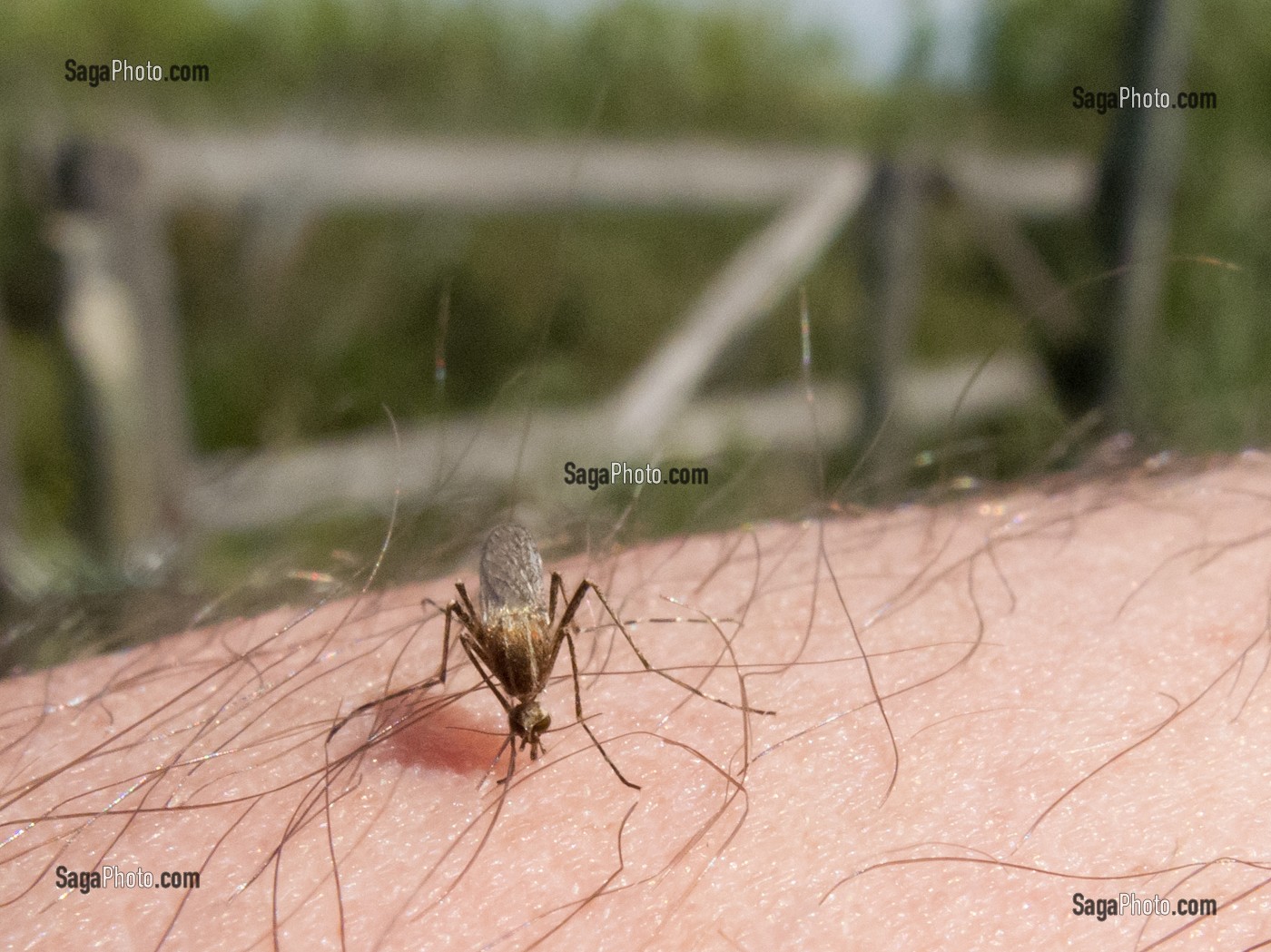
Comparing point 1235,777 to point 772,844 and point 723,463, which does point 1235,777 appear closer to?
point 772,844

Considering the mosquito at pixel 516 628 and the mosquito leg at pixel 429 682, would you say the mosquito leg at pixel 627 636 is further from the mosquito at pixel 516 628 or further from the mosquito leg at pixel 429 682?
the mosquito leg at pixel 429 682

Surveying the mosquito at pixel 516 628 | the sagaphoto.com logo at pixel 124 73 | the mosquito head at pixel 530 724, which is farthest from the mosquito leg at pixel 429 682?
the sagaphoto.com logo at pixel 124 73

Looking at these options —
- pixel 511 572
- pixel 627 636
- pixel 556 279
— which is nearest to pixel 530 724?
pixel 627 636

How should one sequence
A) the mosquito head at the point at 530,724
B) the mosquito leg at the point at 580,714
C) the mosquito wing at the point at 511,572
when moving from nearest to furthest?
the mosquito leg at the point at 580,714 < the mosquito head at the point at 530,724 < the mosquito wing at the point at 511,572

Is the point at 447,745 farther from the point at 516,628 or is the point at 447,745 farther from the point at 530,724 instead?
the point at 516,628

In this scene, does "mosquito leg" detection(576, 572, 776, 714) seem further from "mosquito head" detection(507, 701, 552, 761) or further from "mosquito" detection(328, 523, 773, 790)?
"mosquito head" detection(507, 701, 552, 761)

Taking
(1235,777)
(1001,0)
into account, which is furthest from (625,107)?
(1235,777)
